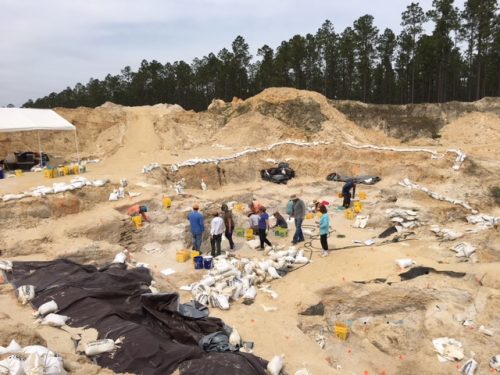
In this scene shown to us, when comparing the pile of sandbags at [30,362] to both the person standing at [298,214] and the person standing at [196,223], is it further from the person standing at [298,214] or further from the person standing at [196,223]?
the person standing at [298,214]

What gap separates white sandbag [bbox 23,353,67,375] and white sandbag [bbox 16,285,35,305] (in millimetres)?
3196

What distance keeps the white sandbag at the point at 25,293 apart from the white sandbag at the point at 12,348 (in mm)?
2463

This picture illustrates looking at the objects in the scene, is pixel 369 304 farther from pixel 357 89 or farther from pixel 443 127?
pixel 357 89

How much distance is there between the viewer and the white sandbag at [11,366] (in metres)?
4.09

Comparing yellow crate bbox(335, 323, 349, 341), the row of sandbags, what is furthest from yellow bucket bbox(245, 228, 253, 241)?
the row of sandbags

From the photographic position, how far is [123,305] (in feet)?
23.2

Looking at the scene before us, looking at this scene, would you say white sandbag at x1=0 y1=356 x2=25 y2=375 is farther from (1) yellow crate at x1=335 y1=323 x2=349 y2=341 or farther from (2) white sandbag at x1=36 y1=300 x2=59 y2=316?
(1) yellow crate at x1=335 y1=323 x2=349 y2=341

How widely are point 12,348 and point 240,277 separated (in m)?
6.03

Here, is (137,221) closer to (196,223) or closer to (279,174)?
(196,223)

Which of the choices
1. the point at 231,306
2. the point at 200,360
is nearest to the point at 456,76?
the point at 231,306

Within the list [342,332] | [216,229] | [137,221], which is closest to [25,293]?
[216,229]

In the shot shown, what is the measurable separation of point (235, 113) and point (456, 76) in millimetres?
29546

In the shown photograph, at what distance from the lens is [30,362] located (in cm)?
426

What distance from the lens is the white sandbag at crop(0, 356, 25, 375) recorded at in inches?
161
